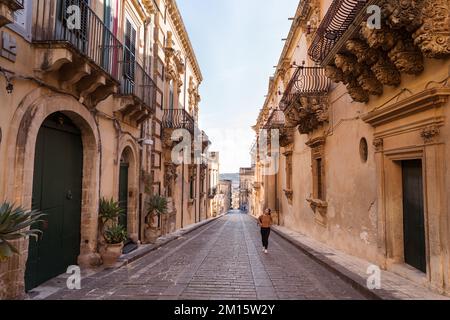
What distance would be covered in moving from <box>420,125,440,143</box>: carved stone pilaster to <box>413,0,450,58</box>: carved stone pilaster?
1165 mm

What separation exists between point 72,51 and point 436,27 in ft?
19.4

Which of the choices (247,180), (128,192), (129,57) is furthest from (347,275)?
(247,180)

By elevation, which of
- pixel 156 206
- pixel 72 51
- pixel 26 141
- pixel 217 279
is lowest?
pixel 217 279

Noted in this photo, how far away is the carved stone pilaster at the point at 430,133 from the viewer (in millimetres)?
5234

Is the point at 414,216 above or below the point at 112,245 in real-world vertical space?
above

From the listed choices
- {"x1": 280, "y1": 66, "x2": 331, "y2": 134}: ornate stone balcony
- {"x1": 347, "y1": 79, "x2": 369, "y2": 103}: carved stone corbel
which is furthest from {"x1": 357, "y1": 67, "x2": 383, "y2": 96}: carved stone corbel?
{"x1": 280, "y1": 66, "x2": 331, "y2": 134}: ornate stone balcony

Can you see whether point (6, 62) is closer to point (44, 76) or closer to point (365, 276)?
point (44, 76)

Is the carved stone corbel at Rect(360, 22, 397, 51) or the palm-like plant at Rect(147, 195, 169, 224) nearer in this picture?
the carved stone corbel at Rect(360, 22, 397, 51)

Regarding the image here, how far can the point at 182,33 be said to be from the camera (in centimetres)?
1872

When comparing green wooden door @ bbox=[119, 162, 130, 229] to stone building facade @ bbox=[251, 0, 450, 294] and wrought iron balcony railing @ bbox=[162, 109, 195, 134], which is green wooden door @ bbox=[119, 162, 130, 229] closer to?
wrought iron balcony railing @ bbox=[162, 109, 195, 134]

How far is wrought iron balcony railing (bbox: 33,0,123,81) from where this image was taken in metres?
5.59

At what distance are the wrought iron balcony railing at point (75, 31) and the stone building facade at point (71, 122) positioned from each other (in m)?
0.02

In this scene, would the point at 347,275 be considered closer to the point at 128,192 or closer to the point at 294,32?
the point at 128,192

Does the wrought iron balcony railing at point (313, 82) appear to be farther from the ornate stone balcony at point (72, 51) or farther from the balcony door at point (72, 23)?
the balcony door at point (72, 23)
